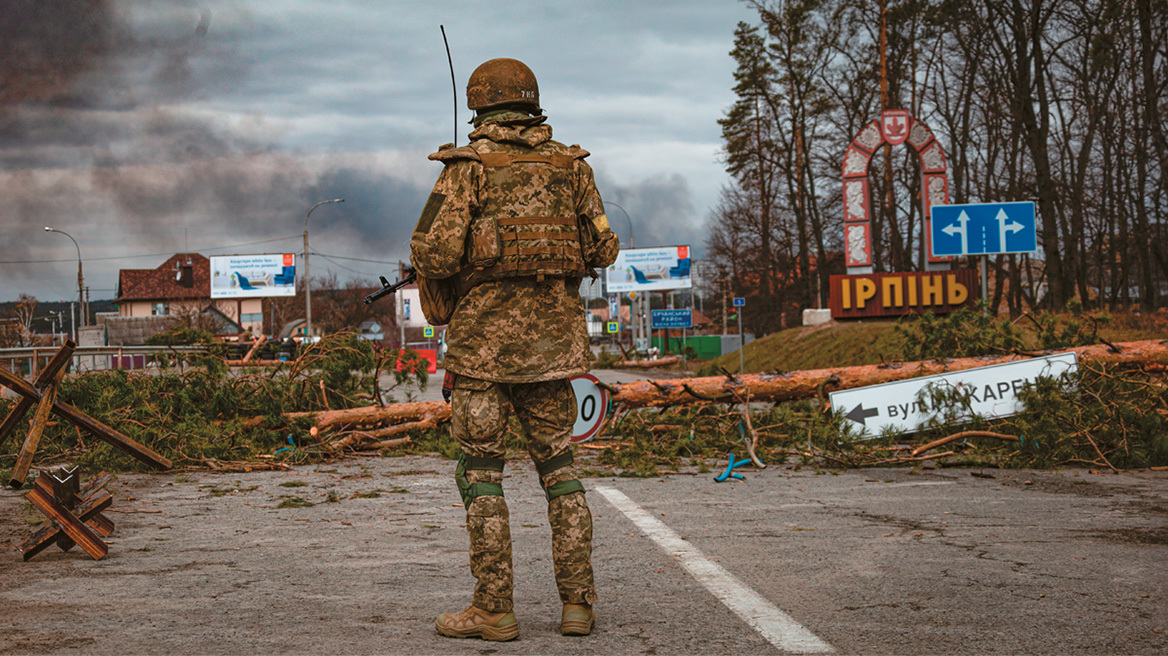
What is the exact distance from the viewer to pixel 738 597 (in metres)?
4.12

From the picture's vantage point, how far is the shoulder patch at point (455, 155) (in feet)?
12.2

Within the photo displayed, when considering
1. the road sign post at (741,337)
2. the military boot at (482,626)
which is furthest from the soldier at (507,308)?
the road sign post at (741,337)

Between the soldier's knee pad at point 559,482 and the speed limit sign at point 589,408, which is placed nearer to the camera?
the soldier's knee pad at point 559,482

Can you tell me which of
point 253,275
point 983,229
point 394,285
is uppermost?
point 253,275

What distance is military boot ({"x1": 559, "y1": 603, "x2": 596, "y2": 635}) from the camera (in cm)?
354

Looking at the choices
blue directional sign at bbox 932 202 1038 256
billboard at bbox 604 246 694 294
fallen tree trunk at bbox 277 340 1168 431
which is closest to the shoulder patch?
fallen tree trunk at bbox 277 340 1168 431

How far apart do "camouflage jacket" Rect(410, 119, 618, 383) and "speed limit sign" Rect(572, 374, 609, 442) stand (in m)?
4.91

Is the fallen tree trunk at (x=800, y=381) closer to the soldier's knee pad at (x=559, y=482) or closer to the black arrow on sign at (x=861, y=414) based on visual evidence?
the black arrow on sign at (x=861, y=414)

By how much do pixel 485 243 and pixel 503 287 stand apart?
0.20 meters

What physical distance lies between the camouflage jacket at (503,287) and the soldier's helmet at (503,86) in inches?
3.5

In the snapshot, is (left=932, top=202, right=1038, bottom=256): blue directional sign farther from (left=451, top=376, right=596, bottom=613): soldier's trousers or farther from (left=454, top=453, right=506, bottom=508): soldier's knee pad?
(left=454, top=453, right=506, bottom=508): soldier's knee pad

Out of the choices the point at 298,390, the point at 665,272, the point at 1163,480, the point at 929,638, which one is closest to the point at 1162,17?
the point at 1163,480

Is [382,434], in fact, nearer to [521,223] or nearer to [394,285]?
[394,285]

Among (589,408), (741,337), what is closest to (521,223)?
(589,408)
